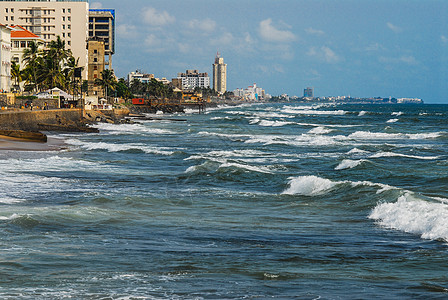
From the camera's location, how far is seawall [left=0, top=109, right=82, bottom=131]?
4431cm

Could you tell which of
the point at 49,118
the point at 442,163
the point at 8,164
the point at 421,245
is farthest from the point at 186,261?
the point at 49,118

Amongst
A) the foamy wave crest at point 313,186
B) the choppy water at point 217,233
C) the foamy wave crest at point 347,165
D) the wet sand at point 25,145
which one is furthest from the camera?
the wet sand at point 25,145

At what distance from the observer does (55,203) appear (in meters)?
17.2

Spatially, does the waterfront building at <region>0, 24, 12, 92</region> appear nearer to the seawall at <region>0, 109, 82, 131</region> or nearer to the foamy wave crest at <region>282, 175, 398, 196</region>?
the seawall at <region>0, 109, 82, 131</region>

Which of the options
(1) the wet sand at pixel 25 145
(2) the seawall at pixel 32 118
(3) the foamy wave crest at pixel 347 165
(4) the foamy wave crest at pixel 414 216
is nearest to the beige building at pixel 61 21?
(2) the seawall at pixel 32 118

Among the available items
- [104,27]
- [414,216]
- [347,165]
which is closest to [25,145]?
[347,165]

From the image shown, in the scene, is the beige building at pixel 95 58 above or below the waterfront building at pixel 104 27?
below

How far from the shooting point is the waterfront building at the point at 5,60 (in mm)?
83062

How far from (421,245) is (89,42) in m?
137

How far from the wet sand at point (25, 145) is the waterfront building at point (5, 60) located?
47.3 m

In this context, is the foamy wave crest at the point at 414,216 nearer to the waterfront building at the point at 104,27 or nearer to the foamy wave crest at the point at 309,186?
the foamy wave crest at the point at 309,186

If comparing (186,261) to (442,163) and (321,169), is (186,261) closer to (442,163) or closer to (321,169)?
(321,169)

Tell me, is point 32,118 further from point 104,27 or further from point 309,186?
point 104,27

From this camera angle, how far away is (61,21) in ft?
449
